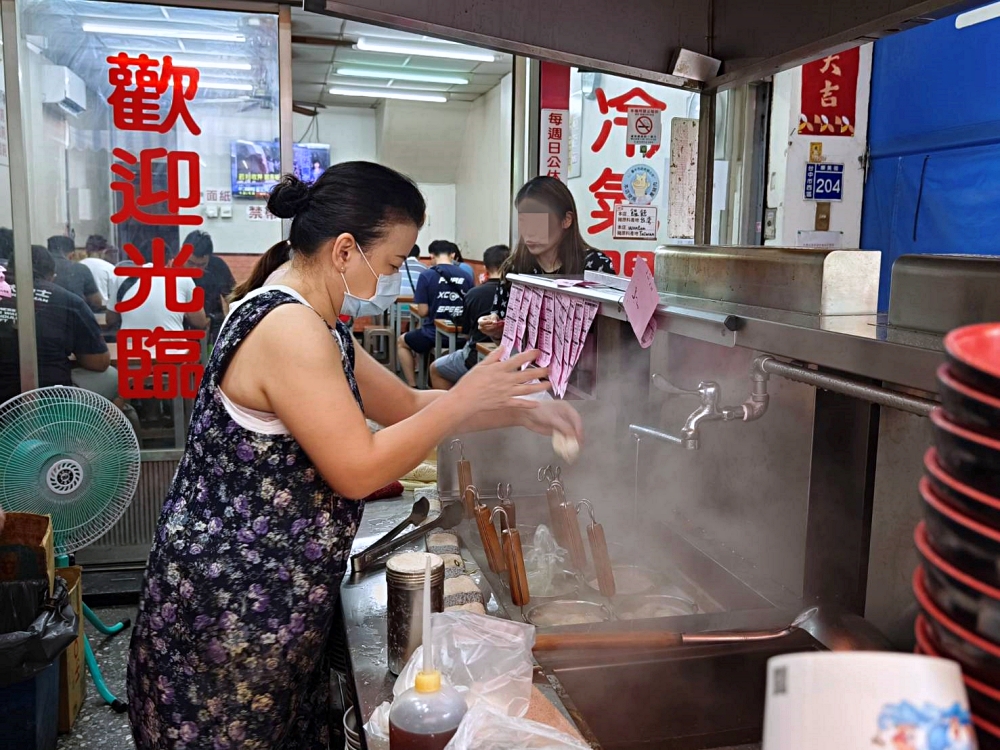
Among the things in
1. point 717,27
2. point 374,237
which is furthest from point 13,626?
point 717,27

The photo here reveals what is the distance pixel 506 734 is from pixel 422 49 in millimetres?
8051

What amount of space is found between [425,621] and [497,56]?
27.6 feet

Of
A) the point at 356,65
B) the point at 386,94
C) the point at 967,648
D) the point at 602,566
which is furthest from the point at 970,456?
the point at 386,94

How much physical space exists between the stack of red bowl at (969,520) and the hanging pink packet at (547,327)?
1953 millimetres

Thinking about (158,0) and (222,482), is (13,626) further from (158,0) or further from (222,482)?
(158,0)

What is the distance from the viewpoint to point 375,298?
1.99 metres

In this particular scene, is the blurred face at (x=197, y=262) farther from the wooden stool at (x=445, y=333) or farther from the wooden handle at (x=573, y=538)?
the wooden handle at (x=573, y=538)

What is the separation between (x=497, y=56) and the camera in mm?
8680

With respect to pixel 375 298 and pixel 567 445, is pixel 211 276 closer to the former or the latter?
pixel 375 298

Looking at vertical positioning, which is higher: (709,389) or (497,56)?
(497,56)

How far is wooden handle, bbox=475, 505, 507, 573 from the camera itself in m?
2.10

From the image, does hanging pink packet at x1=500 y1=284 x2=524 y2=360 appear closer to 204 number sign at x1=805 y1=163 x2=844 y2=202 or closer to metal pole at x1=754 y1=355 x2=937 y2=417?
metal pole at x1=754 y1=355 x2=937 y2=417
